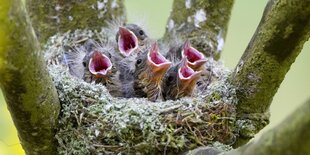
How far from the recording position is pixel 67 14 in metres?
2.62

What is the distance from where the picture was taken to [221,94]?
92.1 inches

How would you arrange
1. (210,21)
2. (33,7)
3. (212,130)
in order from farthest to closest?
1. (210,21)
2. (33,7)
3. (212,130)

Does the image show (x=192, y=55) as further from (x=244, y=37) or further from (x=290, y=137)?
(x=290, y=137)

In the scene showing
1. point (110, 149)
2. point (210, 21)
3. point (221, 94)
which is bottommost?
point (110, 149)

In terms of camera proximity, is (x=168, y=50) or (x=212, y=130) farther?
(x=168, y=50)

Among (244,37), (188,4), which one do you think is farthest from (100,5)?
(244,37)

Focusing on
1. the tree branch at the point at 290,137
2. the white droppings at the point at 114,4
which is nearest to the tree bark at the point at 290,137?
the tree branch at the point at 290,137

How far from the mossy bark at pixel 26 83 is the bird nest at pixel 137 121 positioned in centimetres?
9

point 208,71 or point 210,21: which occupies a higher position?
point 210,21

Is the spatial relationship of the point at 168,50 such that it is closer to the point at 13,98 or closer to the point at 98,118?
the point at 98,118

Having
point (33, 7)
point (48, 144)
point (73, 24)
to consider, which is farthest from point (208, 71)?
point (48, 144)

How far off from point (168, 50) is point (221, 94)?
0.64m

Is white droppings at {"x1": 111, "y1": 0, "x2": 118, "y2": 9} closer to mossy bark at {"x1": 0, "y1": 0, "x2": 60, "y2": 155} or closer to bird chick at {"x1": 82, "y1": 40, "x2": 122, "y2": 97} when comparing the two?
bird chick at {"x1": 82, "y1": 40, "x2": 122, "y2": 97}

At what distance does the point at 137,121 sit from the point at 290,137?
1.23m
